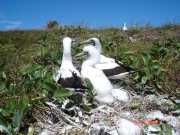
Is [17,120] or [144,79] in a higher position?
[144,79]

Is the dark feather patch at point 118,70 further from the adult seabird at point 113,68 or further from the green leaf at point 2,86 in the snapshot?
the green leaf at point 2,86

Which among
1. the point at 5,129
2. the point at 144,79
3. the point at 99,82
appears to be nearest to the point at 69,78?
the point at 99,82

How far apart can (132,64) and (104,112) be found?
1.76m

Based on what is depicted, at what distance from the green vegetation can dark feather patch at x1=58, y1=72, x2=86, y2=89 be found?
223 mm

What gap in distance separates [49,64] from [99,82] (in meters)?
2.17

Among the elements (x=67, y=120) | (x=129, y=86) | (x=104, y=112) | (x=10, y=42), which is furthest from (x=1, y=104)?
(x=10, y=42)

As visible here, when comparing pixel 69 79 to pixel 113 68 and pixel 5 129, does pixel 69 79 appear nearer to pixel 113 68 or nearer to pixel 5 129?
pixel 113 68

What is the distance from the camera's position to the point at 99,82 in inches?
229

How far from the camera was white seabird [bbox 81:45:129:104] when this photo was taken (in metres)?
5.72

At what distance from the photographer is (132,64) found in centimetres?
695

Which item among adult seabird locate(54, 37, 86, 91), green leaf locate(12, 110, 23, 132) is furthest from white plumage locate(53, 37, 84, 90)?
green leaf locate(12, 110, 23, 132)

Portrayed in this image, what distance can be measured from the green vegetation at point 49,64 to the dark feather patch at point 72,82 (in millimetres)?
223

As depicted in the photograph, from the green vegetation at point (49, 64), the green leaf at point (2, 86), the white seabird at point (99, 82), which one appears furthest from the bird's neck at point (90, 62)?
the green leaf at point (2, 86)

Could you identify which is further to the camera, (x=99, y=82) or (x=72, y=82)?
(x=72, y=82)
